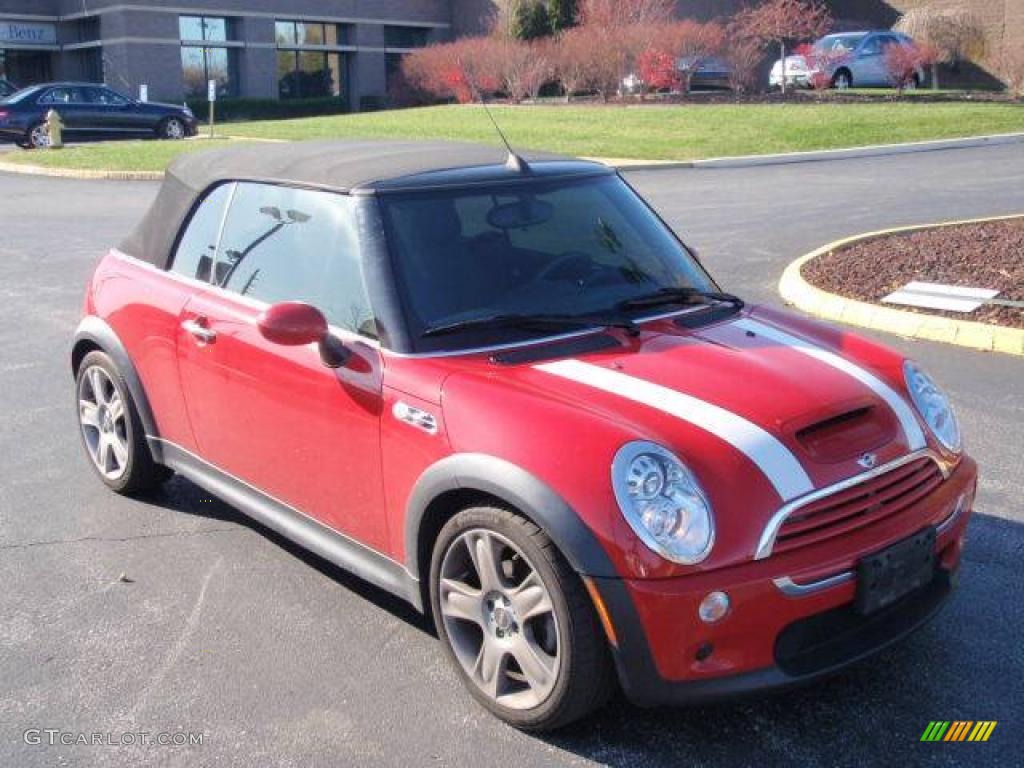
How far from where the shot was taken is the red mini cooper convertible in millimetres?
3062

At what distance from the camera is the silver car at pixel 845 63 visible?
107 ft

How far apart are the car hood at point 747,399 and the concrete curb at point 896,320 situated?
4071mm

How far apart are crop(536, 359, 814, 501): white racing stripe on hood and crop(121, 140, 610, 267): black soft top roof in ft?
3.51

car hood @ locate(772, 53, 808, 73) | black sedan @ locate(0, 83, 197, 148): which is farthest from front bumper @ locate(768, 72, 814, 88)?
black sedan @ locate(0, 83, 197, 148)

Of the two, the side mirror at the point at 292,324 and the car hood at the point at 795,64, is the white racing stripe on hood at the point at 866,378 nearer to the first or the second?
the side mirror at the point at 292,324

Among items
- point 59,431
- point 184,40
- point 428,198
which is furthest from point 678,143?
point 184,40

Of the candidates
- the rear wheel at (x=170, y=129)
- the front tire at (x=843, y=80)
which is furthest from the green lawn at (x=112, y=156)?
the front tire at (x=843, y=80)

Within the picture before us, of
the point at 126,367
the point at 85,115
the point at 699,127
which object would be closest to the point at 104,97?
the point at 85,115

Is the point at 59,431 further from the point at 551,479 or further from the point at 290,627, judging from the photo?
the point at 551,479

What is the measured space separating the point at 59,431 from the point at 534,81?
28.0m

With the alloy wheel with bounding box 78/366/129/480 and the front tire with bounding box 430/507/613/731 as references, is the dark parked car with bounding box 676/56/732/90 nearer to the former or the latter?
the alloy wheel with bounding box 78/366/129/480

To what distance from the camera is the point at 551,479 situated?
3127 mm

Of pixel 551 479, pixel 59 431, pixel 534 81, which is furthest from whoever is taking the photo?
pixel 534 81

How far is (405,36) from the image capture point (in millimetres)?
49594
